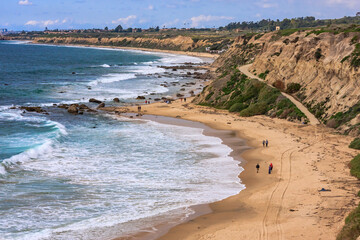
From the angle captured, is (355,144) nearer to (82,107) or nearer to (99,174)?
(99,174)

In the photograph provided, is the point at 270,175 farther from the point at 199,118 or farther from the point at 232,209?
the point at 199,118

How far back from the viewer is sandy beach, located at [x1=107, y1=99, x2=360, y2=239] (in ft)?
65.0

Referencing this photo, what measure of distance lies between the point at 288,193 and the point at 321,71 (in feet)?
88.5

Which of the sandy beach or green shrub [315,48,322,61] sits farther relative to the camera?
green shrub [315,48,322,61]

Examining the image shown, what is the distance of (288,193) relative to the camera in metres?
24.7

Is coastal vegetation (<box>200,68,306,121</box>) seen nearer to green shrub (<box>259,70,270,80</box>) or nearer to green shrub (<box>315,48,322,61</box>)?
green shrub (<box>259,70,270,80</box>)

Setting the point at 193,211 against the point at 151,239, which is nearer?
the point at 151,239

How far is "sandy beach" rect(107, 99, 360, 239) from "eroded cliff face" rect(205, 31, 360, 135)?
3530 millimetres

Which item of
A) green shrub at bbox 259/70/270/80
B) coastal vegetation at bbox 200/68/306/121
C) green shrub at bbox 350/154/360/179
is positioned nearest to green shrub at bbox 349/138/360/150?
green shrub at bbox 350/154/360/179

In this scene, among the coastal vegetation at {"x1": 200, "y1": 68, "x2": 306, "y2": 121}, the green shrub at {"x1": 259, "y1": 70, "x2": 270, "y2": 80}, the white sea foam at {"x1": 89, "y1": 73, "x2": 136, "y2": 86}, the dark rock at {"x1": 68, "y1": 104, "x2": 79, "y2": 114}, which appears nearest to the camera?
the coastal vegetation at {"x1": 200, "y1": 68, "x2": 306, "y2": 121}

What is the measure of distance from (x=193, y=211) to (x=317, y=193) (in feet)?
25.0

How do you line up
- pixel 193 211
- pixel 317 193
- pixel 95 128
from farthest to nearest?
1. pixel 95 128
2. pixel 317 193
3. pixel 193 211

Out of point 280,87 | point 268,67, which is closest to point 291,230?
point 280,87

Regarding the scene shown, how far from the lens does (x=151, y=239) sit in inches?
763
